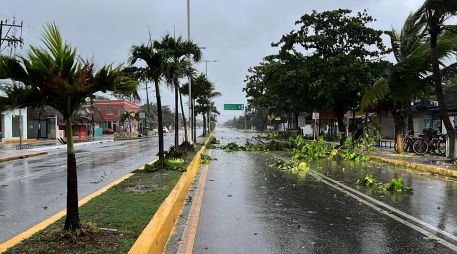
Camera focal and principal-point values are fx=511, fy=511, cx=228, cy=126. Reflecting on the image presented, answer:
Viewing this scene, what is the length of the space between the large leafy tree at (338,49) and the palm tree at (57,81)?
26.5m

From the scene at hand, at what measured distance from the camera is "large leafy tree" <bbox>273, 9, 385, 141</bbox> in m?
32.1

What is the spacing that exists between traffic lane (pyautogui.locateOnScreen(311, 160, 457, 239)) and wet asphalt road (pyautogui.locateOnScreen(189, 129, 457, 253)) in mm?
19

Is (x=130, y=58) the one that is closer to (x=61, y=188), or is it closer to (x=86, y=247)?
(x=61, y=188)

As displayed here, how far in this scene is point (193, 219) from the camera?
916 centimetres

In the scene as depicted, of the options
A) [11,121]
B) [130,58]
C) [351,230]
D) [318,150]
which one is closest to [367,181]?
[351,230]

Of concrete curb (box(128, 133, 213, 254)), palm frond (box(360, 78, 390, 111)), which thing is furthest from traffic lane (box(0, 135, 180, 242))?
palm frond (box(360, 78, 390, 111))

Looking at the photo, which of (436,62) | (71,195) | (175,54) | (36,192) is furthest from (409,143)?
(71,195)

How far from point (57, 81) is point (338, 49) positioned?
3017 cm

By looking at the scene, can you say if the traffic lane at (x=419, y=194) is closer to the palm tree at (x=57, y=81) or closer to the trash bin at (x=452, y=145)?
the trash bin at (x=452, y=145)

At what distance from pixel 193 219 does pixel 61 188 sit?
589cm

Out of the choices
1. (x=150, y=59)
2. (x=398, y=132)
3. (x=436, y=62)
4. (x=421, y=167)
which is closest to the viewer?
(x=150, y=59)

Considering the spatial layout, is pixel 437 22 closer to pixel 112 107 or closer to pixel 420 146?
pixel 420 146

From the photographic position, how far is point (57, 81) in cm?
603

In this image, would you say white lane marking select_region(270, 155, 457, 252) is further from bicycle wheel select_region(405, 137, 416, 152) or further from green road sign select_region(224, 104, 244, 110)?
green road sign select_region(224, 104, 244, 110)
